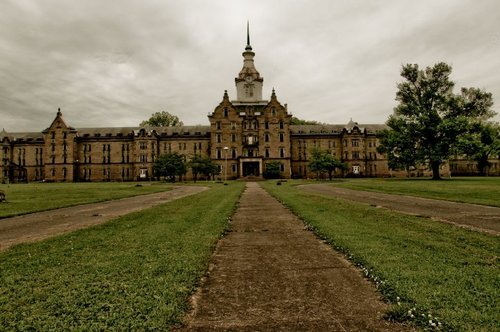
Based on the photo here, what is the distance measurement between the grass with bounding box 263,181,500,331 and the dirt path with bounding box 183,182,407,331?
382 millimetres

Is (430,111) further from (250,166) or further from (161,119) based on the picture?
(161,119)

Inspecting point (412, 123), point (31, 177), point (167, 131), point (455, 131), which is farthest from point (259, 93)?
point (31, 177)

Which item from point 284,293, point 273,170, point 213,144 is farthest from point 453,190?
point 213,144

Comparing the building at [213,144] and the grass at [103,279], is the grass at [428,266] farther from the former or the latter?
the building at [213,144]

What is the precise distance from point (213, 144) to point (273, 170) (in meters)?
17.3

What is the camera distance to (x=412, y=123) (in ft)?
189

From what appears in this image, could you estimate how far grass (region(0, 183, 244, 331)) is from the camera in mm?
4391

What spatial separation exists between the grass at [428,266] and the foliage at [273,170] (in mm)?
67471

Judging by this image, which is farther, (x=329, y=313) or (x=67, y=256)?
(x=67, y=256)

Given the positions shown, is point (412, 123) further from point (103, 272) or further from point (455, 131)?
point (103, 272)

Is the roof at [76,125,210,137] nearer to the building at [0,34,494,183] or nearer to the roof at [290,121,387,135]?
the building at [0,34,494,183]

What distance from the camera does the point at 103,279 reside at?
6008mm

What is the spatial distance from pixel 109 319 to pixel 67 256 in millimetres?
4303

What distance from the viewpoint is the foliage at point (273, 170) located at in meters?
79.9
